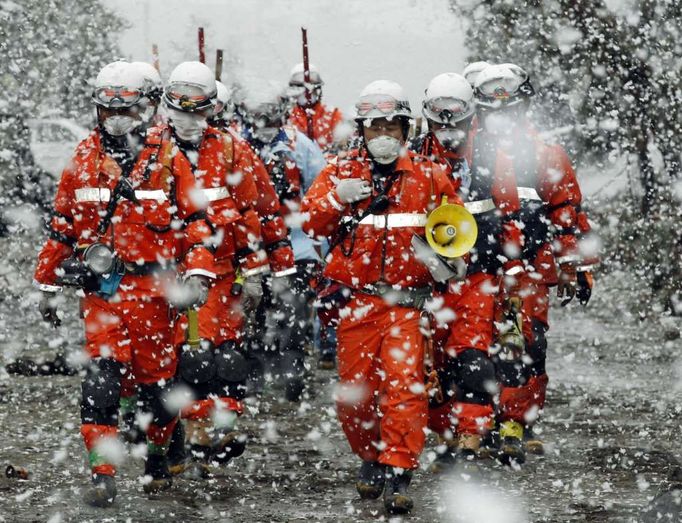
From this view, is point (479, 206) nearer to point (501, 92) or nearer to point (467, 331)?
point (467, 331)

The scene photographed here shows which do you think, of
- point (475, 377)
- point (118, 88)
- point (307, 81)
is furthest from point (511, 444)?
point (307, 81)

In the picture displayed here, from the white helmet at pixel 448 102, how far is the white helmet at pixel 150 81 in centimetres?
149

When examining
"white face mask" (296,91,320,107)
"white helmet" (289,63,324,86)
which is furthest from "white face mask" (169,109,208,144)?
"white helmet" (289,63,324,86)

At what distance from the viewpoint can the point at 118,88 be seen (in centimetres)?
684

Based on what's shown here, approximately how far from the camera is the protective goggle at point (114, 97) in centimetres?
683

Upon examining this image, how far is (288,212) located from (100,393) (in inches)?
144

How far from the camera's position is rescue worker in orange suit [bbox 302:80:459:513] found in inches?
260

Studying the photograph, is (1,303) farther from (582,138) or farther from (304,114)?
(582,138)

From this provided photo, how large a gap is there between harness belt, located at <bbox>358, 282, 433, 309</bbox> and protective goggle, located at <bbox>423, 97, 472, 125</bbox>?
1127mm

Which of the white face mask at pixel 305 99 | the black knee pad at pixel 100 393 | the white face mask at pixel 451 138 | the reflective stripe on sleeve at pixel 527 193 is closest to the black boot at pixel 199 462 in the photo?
the black knee pad at pixel 100 393

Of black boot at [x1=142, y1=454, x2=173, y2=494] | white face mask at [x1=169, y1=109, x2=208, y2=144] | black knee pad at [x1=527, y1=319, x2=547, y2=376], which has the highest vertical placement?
white face mask at [x1=169, y1=109, x2=208, y2=144]

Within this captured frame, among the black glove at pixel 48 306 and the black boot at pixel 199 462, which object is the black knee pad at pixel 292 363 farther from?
the black glove at pixel 48 306

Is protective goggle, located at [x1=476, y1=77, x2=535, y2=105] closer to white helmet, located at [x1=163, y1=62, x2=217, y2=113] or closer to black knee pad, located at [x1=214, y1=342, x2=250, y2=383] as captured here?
white helmet, located at [x1=163, y1=62, x2=217, y2=113]

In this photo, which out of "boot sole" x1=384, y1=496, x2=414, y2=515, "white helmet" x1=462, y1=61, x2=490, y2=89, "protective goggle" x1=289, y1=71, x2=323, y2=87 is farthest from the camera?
"protective goggle" x1=289, y1=71, x2=323, y2=87
